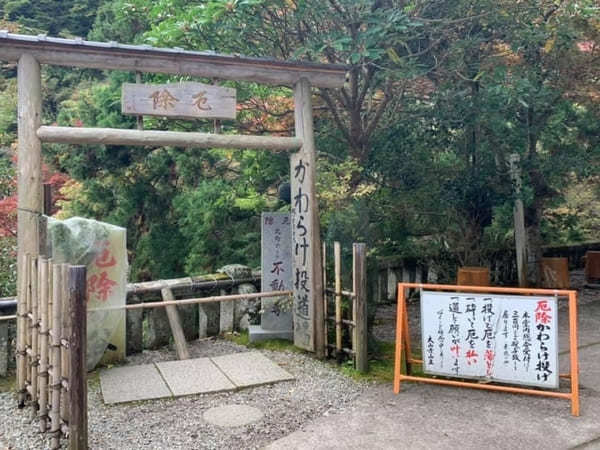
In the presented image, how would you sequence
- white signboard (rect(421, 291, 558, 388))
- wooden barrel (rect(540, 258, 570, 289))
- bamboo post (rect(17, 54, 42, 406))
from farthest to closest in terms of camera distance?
wooden barrel (rect(540, 258, 570, 289)) → bamboo post (rect(17, 54, 42, 406)) → white signboard (rect(421, 291, 558, 388))

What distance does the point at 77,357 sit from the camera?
3416 mm

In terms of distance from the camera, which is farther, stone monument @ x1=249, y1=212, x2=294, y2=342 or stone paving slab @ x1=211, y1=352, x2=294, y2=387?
stone monument @ x1=249, y1=212, x2=294, y2=342

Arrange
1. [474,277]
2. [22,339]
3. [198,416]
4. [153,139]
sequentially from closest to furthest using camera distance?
[198,416], [22,339], [153,139], [474,277]

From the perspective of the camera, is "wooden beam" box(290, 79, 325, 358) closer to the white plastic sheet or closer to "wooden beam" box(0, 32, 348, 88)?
"wooden beam" box(0, 32, 348, 88)

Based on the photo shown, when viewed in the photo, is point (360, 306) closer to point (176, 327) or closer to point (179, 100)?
point (176, 327)

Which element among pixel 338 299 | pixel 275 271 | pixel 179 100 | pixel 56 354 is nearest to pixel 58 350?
pixel 56 354

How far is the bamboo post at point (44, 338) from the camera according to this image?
3848 millimetres

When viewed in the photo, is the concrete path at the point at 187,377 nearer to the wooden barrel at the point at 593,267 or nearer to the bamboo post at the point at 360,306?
the bamboo post at the point at 360,306

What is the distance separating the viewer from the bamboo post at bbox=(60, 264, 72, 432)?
3.46 m

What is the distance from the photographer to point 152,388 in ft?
16.6

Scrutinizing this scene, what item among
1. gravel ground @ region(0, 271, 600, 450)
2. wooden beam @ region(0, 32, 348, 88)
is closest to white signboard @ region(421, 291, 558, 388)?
gravel ground @ region(0, 271, 600, 450)

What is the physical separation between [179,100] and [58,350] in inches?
113

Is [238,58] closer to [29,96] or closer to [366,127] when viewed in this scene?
[29,96]

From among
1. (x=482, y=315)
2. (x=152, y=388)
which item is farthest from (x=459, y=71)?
(x=152, y=388)
